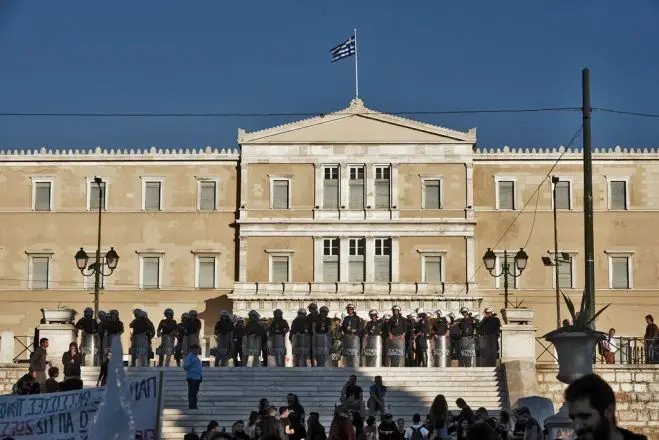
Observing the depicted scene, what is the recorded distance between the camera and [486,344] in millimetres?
31062

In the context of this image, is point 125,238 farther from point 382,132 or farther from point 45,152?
point 382,132

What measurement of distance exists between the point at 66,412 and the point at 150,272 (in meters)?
42.1

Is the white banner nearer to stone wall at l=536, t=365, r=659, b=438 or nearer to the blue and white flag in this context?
the blue and white flag

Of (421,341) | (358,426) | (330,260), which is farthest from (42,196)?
(358,426)

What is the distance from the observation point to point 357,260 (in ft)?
180

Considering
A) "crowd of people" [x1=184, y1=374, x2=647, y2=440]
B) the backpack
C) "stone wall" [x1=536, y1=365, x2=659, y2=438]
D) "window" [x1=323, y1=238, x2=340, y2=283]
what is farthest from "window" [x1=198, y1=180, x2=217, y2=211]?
the backpack

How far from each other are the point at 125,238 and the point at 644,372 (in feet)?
100.0

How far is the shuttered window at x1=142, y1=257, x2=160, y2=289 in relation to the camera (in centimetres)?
5538

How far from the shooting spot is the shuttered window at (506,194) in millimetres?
55594

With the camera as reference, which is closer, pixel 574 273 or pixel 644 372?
pixel 644 372

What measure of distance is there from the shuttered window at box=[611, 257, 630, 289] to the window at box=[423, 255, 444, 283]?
6.72 metres

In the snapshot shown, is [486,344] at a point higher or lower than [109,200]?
lower

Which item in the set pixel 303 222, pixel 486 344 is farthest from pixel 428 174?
pixel 486 344

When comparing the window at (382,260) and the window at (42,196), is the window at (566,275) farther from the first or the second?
the window at (42,196)
